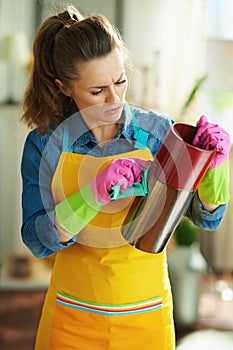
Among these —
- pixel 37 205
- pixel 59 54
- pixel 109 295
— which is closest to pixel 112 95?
pixel 59 54

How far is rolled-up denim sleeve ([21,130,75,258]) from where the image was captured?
1.56m

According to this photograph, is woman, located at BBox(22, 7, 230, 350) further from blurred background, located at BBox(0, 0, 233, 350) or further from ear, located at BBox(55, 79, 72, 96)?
blurred background, located at BBox(0, 0, 233, 350)

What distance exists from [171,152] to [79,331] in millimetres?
479

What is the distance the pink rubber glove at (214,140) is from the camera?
141 centimetres

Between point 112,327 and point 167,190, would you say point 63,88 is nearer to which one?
point 167,190

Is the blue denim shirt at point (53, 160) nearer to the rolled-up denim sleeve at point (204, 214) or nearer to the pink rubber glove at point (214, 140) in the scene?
the rolled-up denim sleeve at point (204, 214)

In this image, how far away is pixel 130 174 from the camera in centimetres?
147

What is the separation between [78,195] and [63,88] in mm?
288

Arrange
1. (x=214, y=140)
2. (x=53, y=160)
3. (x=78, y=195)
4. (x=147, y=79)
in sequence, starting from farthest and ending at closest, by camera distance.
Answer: (x=147, y=79)
(x=53, y=160)
(x=78, y=195)
(x=214, y=140)

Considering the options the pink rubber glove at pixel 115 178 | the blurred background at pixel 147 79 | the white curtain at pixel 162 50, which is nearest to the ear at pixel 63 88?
the pink rubber glove at pixel 115 178

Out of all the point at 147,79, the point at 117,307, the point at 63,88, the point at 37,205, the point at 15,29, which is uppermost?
the point at 63,88

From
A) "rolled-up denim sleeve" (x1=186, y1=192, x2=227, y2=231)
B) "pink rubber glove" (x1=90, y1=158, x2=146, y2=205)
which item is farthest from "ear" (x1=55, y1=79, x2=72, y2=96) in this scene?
"rolled-up denim sleeve" (x1=186, y1=192, x2=227, y2=231)

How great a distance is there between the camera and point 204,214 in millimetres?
Result: 1540

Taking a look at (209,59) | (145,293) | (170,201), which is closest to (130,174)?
(170,201)
